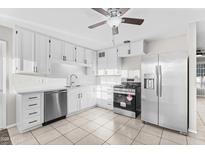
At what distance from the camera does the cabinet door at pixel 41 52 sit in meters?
2.78

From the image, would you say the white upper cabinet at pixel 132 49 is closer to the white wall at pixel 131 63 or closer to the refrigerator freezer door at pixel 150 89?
the white wall at pixel 131 63

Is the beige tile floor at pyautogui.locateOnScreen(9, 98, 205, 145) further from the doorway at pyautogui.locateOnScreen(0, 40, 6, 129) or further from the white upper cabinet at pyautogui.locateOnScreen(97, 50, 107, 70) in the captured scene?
A: the white upper cabinet at pyautogui.locateOnScreen(97, 50, 107, 70)

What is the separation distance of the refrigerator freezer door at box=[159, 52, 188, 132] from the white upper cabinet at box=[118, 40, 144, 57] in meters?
0.98

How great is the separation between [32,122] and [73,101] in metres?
1.21

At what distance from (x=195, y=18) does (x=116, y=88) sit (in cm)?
254

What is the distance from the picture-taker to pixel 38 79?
3.09 m

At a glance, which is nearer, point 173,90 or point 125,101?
point 173,90

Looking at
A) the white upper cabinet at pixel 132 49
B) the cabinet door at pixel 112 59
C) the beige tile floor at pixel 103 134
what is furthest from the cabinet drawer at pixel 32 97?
the white upper cabinet at pixel 132 49

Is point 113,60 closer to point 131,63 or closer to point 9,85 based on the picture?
point 131,63

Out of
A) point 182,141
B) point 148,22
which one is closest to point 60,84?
point 148,22

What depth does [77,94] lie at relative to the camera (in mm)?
3518

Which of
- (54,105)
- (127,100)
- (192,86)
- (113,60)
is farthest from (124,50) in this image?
(54,105)

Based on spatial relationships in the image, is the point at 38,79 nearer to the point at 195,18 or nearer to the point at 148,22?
the point at 148,22

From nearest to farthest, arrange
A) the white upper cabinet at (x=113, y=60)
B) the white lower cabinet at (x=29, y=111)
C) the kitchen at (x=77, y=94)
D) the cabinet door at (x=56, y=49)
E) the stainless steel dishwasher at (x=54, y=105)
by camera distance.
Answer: the kitchen at (x=77, y=94) < the white lower cabinet at (x=29, y=111) < the stainless steel dishwasher at (x=54, y=105) < the cabinet door at (x=56, y=49) < the white upper cabinet at (x=113, y=60)
